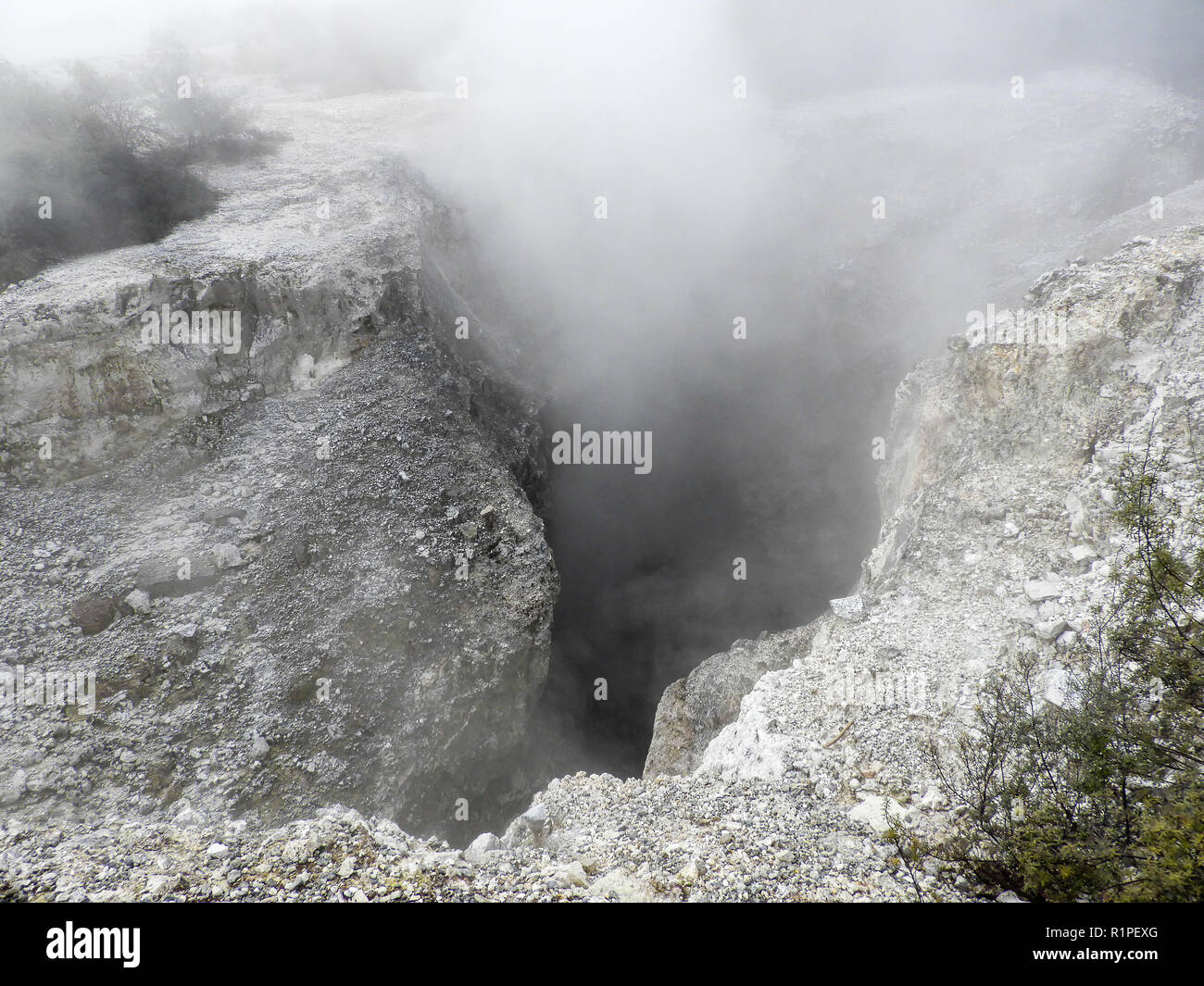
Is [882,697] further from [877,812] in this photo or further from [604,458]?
[604,458]

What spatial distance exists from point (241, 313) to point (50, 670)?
24.4 feet

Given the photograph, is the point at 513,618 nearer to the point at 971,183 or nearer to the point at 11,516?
the point at 11,516

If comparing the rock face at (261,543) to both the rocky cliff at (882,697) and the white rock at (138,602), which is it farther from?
the rocky cliff at (882,697)

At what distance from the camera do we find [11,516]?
1016 centimetres

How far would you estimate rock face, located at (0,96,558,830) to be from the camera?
9008 millimetres

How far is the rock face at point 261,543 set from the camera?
9.01m

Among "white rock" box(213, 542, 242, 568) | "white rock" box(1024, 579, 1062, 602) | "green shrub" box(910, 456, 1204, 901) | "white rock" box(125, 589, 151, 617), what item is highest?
"white rock" box(213, 542, 242, 568)

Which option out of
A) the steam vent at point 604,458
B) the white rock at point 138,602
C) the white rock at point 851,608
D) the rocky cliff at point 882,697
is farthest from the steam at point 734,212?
the white rock at point 138,602

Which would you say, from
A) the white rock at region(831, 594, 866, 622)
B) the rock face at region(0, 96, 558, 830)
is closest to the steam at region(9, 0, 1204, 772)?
the rock face at region(0, 96, 558, 830)

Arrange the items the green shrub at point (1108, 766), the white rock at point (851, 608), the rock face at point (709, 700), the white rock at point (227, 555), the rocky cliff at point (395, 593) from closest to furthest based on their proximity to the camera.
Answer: the green shrub at point (1108, 766), the rocky cliff at point (395, 593), the white rock at point (851, 608), the white rock at point (227, 555), the rock face at point (709, 700)

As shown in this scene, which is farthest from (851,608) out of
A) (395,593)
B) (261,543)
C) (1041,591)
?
(261,543)

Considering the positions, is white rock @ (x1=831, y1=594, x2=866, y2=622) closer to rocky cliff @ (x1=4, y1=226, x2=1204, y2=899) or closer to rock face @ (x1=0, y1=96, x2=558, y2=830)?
rocky cliff @ (x1=4, y1=226, x2=1204, y2=899)

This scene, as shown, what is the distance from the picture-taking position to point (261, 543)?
10906 millimetres
